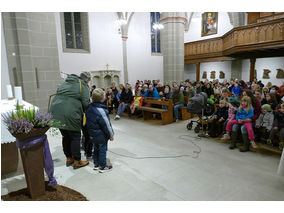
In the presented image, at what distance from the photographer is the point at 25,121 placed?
2.06 meters

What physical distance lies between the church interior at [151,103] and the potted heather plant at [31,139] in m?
0.10

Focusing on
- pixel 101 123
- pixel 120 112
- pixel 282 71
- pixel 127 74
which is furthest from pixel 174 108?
pixel 282 71

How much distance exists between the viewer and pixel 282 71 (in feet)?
43.0

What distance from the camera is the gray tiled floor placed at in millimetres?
2992

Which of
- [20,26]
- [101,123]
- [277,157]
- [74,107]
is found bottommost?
[277,157]

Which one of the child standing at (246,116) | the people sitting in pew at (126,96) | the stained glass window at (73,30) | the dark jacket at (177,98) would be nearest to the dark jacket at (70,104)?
the child standing at (246,116)

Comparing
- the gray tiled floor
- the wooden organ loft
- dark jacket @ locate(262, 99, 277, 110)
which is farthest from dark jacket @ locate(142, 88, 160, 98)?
the wooden organ loft

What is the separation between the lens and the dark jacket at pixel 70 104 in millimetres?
3506

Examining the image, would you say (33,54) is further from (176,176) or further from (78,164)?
(176,176)

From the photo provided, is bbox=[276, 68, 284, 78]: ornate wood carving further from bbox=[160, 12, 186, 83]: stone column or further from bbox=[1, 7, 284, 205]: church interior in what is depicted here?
bbox=[160, 12, 186, 83]: stone column

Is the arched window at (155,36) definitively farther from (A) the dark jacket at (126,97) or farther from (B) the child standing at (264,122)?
(B) the child standing at (264,122)

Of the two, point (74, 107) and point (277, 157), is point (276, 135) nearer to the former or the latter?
point (277, 157)

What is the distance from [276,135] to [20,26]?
7.86 meters

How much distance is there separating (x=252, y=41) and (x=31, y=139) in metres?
11.0
